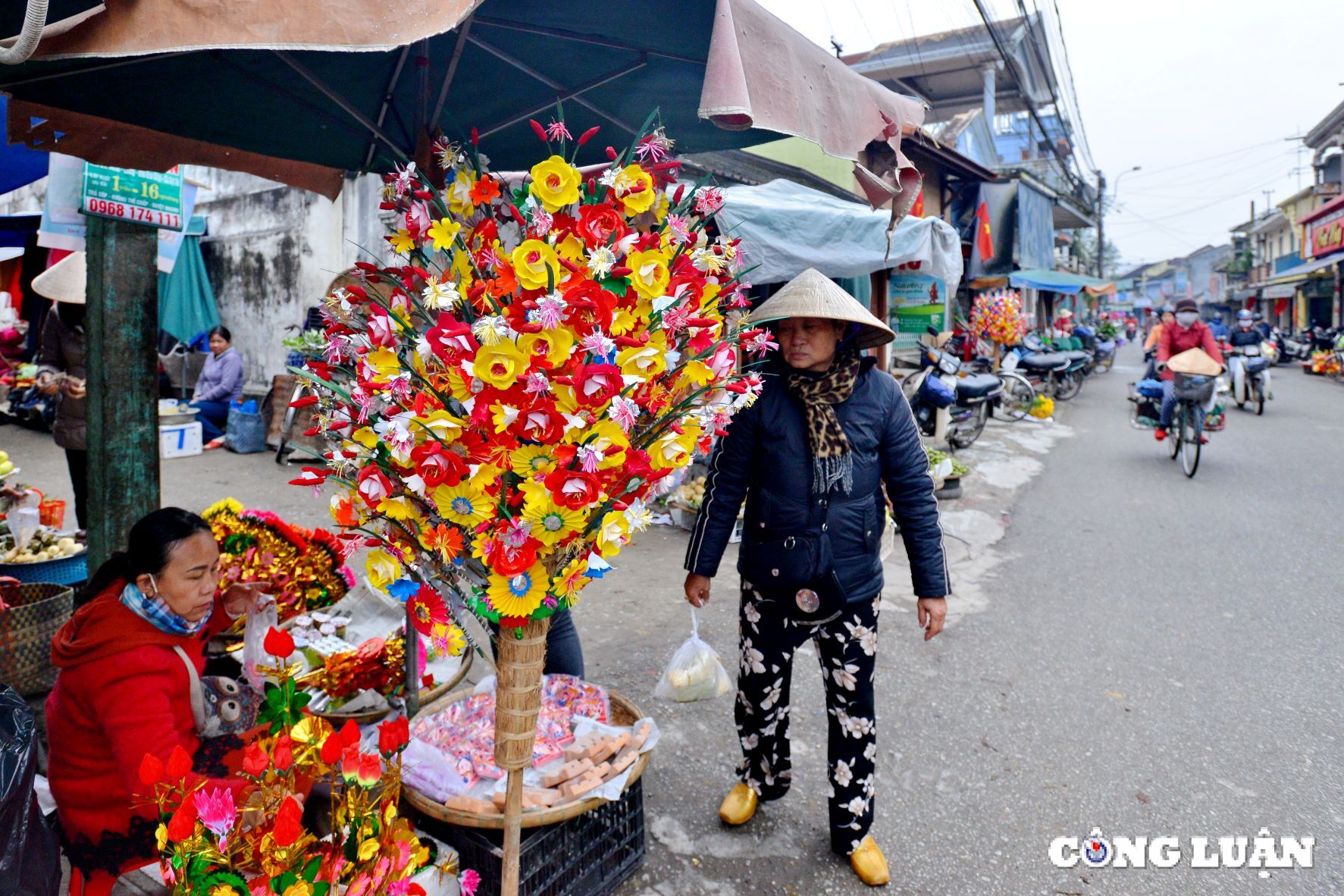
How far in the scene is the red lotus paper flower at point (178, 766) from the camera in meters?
1.60

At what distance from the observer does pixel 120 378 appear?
321cm

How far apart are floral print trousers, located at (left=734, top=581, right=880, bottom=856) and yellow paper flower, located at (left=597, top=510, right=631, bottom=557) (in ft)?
3.03

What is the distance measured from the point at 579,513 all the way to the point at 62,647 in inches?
56.3

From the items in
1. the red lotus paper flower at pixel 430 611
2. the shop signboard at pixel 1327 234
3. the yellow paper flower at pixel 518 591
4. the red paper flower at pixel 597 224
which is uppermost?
the shop signboard at pixel 1327 234

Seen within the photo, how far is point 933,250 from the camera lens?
6020 millimetres

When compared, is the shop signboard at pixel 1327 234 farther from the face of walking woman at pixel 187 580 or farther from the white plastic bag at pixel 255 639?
the face of walking woman at pixel 187 580

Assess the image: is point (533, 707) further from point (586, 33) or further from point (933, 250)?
point (933, 250)

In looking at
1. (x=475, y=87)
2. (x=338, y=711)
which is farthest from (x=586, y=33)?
(x=338, y=711)

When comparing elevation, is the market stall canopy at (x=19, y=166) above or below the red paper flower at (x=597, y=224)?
above

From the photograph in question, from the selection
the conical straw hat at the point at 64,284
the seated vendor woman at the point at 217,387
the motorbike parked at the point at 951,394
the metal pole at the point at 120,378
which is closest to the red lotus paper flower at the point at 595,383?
the metal pole at the point at 120,378

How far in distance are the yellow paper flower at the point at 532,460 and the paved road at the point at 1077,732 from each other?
1513 millimetres

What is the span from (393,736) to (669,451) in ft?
3.18

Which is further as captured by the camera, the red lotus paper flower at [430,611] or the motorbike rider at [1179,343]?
the motorbike rider at [1179,343]

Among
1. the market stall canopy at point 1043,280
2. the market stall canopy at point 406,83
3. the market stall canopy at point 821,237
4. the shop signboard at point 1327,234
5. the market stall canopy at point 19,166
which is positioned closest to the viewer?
the market stall canopy at point 406,83
